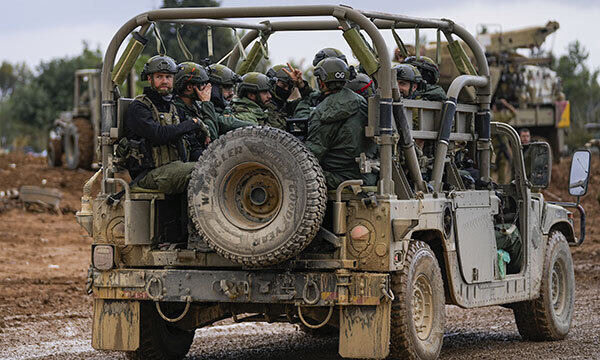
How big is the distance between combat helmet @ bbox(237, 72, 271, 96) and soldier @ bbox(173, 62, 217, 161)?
0.70 metres

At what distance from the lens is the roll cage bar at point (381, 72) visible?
7.79 m

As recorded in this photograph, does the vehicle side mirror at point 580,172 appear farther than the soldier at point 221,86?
Yes

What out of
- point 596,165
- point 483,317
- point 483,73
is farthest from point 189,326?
point 596,165

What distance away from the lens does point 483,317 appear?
41.1ft

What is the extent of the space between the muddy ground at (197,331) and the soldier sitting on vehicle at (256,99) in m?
1.89

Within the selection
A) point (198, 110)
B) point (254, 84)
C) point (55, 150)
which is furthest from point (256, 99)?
point (55, 150)

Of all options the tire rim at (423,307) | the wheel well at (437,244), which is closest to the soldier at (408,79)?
the wheel well at (437,244)

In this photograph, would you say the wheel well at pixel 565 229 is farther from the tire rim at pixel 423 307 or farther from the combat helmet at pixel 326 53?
the tire rim at pixel 423 307

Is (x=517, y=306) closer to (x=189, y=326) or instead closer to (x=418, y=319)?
(x=418, y=319)

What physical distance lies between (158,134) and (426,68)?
2715 mm

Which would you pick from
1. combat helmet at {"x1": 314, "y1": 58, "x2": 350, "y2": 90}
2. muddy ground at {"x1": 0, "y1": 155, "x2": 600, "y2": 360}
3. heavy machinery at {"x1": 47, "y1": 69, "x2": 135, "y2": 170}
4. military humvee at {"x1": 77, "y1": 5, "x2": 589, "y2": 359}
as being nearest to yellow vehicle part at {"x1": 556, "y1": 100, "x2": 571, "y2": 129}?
muddy ground at {"x1": 0, "y1": 155, "x2": 600, "y2": 360}

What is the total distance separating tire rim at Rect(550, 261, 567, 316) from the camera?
10.9 m

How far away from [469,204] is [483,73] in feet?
3.87

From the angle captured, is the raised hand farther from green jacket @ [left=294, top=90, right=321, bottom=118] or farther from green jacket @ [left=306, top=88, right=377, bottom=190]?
green jacket @ [left=306, top=88, right=377, bottom=190]
